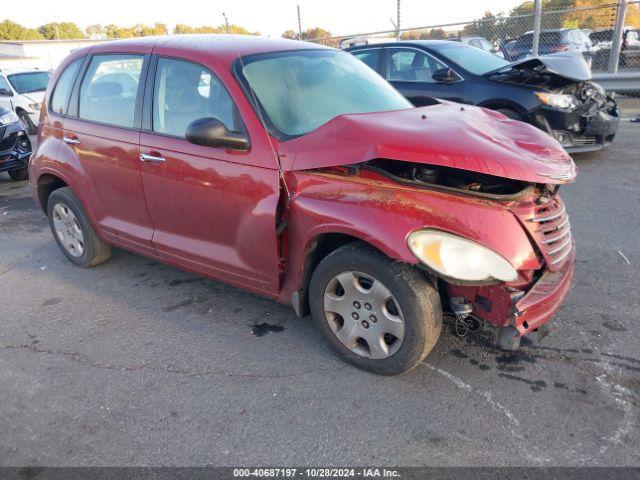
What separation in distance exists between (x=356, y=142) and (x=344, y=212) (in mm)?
379

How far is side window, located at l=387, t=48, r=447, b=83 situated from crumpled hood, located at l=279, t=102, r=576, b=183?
4745 millimetres

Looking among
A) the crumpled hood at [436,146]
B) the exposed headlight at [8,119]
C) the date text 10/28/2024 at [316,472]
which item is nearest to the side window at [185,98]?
the crumpled hood at [436,146]

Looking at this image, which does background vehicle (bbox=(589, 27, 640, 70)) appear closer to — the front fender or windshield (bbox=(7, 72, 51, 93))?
the front fender

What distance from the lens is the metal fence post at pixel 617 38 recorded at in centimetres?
1099

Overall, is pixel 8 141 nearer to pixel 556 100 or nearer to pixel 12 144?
pixel 12 144

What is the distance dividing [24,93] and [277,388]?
13.4 metres

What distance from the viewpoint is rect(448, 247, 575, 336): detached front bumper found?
253cm

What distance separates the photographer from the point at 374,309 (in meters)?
2.77

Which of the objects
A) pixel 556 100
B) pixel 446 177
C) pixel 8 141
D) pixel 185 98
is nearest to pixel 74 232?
pixel 185 98

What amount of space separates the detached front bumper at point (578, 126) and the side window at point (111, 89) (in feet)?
17.0

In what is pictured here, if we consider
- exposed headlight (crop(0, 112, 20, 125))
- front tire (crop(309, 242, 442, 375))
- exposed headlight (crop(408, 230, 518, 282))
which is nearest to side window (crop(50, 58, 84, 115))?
front tire (crop(309, 242, 442, 375))

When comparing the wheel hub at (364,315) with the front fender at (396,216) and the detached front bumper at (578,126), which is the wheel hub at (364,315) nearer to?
the front fender at (396,216)

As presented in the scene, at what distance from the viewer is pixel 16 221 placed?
20.6 ft

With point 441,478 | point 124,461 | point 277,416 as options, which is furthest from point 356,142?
point 124,461
